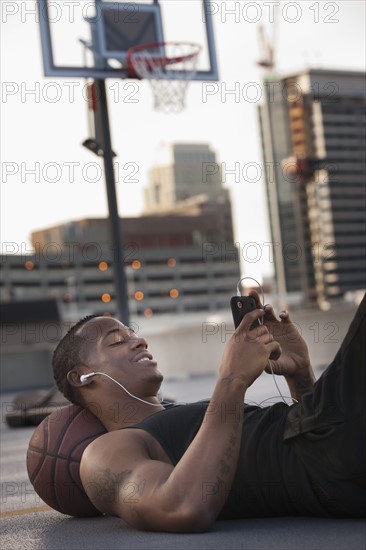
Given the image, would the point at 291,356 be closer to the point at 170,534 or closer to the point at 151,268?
the point at 170,534

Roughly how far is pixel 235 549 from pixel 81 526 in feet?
2.83

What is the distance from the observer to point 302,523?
330 cm

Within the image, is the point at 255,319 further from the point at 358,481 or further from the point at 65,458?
the point at 65,458

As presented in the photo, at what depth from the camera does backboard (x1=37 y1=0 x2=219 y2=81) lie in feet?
37.7

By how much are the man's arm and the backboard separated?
330 inches

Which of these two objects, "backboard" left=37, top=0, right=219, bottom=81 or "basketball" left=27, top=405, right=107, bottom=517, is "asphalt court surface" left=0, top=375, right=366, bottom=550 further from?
"backboard" left=37, top=0, right=219, bottom=81

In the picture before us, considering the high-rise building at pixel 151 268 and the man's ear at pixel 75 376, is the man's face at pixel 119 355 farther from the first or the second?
the high-rise building at pixel 151 268

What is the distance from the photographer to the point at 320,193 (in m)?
167

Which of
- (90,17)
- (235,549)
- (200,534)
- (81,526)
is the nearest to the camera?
(235,549)

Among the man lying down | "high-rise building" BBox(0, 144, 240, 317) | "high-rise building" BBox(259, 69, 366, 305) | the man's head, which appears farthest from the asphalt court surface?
"high-rise building" BBox(259, 69, 366, 305)

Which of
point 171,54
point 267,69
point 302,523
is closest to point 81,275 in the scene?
point 267,69

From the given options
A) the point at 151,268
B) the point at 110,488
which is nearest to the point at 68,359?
the point at 110,488

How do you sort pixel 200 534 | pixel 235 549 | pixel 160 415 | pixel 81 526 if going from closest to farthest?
pixel 235 549 → pixel 200 534 → pixel 160 415 → pixel 81 526

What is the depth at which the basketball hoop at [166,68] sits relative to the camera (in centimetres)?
1197
